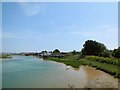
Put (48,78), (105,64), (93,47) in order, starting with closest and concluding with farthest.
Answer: (48,78) → (105,64) → (93,47)

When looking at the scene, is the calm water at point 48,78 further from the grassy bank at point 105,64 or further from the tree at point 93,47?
the tree at point 93,47

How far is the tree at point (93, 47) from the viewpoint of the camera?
65875 millimetres

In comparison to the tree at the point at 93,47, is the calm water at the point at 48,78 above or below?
below

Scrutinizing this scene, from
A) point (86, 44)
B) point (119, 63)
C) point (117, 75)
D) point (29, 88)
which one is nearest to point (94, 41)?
point (86, 44)

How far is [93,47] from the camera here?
219 ft

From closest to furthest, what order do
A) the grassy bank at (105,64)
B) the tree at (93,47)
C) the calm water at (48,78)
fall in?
1. the calm water at (48,78)
2. the grassy bank at (105,64)
3. the tree at (93,47)

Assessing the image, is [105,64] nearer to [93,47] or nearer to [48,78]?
[48,78]

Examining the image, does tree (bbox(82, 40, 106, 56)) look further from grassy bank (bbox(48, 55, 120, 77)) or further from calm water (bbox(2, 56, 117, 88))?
calm water (bbox(2, 56, 117, 88))

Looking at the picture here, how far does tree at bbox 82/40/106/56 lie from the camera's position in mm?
65875

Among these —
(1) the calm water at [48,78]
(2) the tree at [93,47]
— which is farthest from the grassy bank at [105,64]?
(2) the tree at [93,47]

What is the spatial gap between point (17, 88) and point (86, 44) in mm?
51821

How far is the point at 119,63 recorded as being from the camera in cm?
3158

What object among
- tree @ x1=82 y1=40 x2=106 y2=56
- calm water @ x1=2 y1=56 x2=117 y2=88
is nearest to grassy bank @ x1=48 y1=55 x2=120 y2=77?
calm water @ x1=2 y1=56 x2=117 y2=88

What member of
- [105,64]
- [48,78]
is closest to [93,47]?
[105,64]
